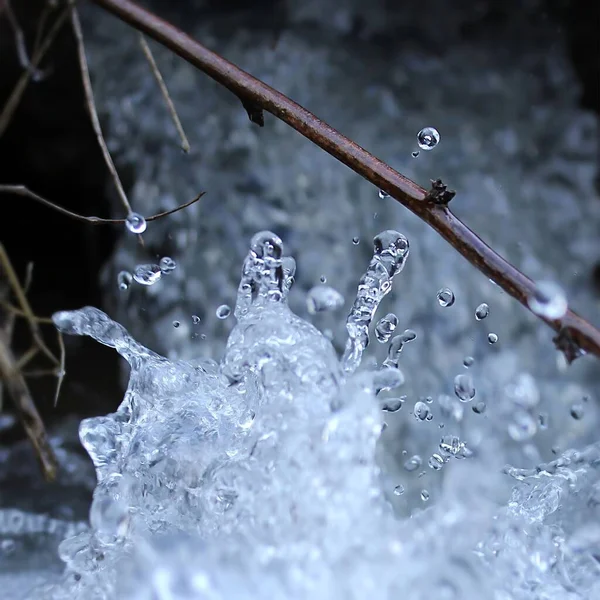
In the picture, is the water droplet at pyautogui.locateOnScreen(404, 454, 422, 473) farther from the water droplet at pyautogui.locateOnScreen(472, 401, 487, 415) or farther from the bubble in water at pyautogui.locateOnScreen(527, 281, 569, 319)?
the bubble in water at pyautogui.locateOnScreen(527, 281, 569, 319)

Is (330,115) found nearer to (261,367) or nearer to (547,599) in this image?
(261,367)

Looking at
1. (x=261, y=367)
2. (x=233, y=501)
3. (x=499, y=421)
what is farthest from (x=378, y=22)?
(x=233, y=501)

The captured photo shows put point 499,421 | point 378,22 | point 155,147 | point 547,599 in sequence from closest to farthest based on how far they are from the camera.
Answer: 1. point 547,599
2. point 499,421
3. point 155,147
4. point 378,22

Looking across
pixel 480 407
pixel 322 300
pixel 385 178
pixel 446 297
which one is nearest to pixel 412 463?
pixel 480 407

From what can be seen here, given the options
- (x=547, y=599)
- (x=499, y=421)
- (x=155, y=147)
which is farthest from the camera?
(x=155, y=147)

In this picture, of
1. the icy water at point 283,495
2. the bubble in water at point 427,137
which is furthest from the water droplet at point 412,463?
the bubble in water at point 427,137

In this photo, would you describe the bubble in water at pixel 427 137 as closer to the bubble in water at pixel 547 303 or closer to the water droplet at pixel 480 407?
the bubble in water at pixel 547 303

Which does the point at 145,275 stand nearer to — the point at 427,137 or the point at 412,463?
the point at 427,137
